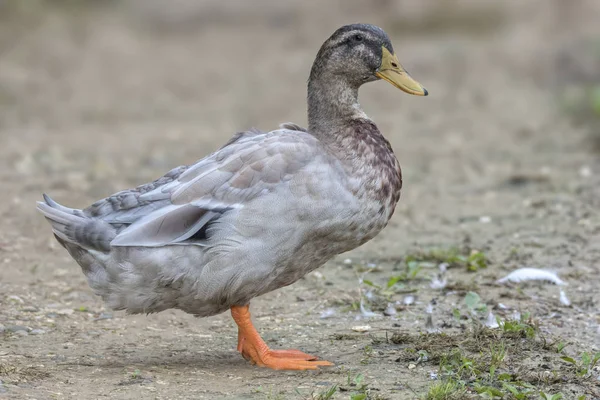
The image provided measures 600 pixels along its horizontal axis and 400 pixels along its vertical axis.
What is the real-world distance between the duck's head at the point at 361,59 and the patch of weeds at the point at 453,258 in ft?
5.79

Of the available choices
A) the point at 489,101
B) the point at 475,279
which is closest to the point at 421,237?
the point at 475,279

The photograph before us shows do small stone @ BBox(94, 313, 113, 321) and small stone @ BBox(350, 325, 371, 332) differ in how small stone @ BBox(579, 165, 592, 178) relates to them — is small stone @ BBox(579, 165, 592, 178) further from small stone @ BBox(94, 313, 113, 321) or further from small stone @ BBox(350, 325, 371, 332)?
small stone @ BBox(94, 313, 113, 321)

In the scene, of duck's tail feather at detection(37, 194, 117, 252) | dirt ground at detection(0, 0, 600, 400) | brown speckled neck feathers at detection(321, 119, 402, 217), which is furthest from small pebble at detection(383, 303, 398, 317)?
duck's tail feather at detection(37, 194, 117, 252)

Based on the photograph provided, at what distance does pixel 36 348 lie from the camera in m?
4.97

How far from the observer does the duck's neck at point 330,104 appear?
4.99 meters

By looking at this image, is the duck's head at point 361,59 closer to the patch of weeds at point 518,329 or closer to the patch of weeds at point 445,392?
the patch of weeds at point 518,329

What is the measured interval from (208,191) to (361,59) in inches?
42.2

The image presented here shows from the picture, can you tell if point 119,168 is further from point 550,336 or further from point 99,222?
point 550,336

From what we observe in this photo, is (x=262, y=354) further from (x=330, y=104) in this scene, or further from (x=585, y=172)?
(x=585, y=172)

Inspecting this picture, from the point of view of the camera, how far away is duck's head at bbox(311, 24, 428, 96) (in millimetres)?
4992

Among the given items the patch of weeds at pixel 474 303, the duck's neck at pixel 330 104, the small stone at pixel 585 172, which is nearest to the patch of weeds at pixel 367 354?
the patch of weeds at pixel 474 303

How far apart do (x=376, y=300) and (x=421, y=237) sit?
1.55 metres

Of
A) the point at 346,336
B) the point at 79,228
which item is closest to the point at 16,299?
the point at 79,228

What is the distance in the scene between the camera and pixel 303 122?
10875 millimetres
